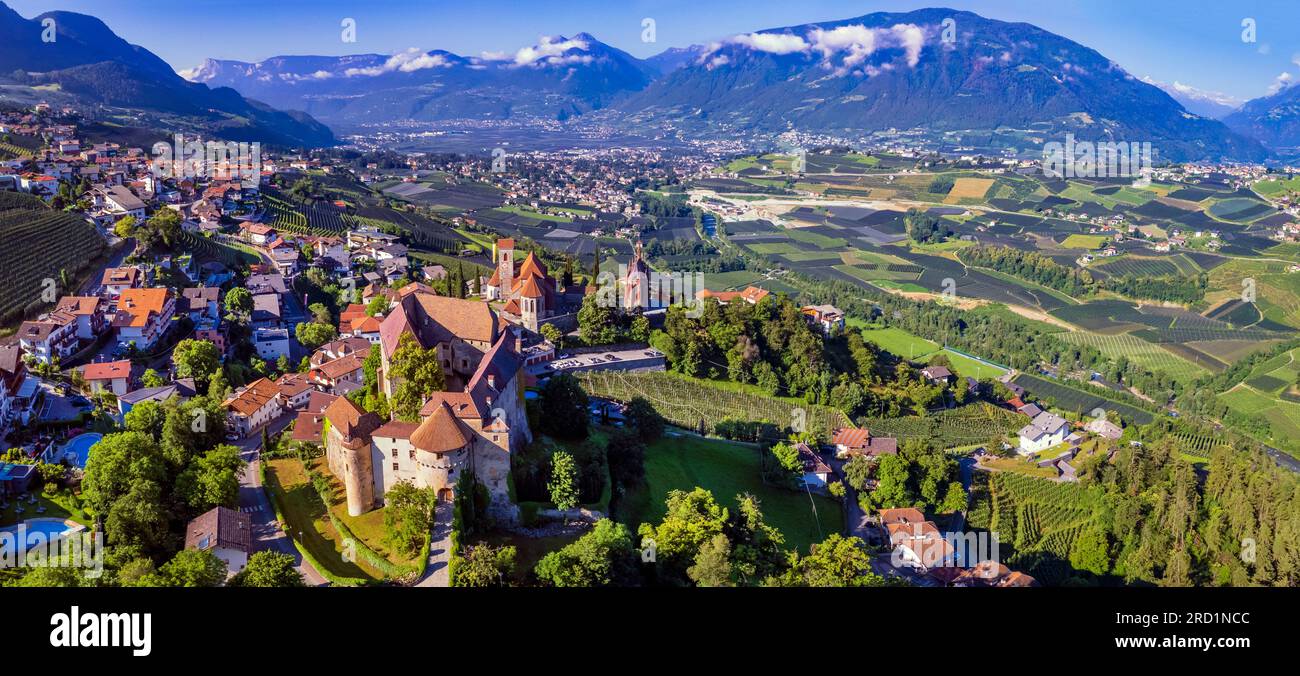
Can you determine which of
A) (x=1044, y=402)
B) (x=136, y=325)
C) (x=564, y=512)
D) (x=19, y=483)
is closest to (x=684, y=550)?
(x=564, y=512)

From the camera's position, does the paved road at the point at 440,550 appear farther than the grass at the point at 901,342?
No

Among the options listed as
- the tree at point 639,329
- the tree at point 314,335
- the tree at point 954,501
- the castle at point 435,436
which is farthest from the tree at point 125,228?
the tree at point 954,501

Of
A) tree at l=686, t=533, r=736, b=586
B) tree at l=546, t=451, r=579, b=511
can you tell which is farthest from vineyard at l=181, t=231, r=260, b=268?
tree at l=686, t=533, r=736, b=586

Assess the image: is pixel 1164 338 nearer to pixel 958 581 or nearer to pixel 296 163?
pixel 958 581

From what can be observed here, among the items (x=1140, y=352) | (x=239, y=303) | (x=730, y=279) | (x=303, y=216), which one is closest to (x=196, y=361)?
(x=239, y=303)

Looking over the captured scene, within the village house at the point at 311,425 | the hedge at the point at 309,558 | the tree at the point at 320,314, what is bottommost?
the hedge at the point at 309,558

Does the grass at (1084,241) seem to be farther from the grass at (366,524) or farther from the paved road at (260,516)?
the paved road at (260,516)

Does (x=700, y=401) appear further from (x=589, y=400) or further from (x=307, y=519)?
(x=307, y=519)

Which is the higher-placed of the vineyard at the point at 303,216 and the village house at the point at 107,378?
the vineyard at the point at 303,216
